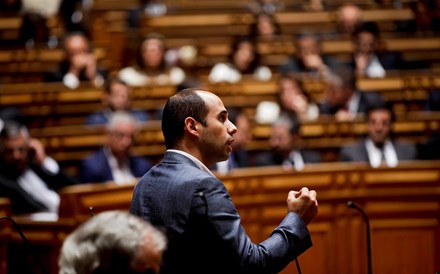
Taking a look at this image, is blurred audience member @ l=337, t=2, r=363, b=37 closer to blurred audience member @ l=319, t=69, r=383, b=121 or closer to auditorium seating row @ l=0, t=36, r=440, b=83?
auditorium seating row @ l=0, t=36, r=440, b=83

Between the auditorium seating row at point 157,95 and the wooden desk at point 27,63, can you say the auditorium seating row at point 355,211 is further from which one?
the wooden desk at point 27,63

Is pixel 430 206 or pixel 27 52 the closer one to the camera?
pixel 430 206

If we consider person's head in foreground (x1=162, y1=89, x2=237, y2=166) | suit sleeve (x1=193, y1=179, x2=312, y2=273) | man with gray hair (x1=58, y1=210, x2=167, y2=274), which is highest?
person's head in foreground (x1=162, y1=89, x2=237, y2=166)

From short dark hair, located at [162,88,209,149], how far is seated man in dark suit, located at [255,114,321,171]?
5.34ft

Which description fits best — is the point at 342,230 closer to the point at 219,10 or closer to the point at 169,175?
the point at 169,175

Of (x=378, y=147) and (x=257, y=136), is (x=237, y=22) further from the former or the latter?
(x=378, y=147)

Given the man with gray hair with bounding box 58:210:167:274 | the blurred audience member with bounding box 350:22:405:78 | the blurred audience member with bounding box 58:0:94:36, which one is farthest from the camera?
the blurred audience member with bounding box 58:0:94:36

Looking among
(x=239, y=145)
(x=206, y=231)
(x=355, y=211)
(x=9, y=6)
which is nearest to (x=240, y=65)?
(x=239, y=145)

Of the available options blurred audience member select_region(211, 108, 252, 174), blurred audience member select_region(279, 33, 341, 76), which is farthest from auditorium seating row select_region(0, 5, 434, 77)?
blurred audience member select_region(211, 108, 252, 174)

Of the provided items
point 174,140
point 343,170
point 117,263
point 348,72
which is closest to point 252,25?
point 348,72

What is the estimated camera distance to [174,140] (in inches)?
47.8

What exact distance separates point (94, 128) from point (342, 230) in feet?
3.69

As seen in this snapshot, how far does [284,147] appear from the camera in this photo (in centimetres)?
283

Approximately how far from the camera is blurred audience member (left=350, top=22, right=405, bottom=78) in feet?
12.5
